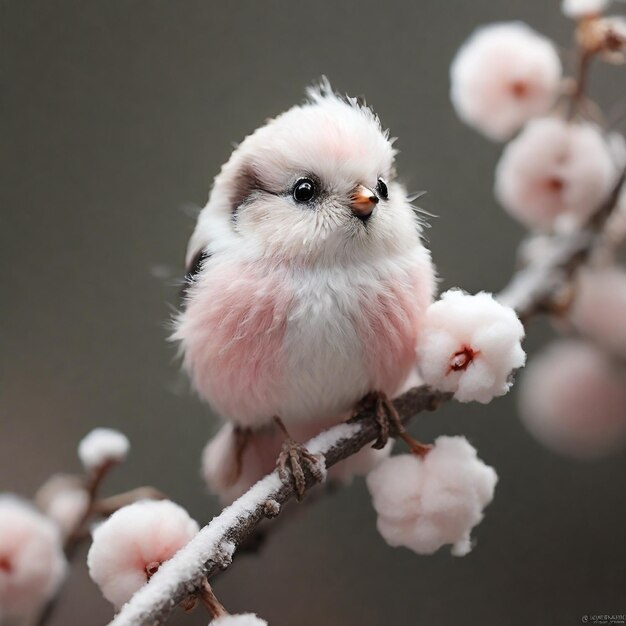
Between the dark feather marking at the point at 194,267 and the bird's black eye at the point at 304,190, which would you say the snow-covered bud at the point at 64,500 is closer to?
the dark feather marking at the point at 194,267

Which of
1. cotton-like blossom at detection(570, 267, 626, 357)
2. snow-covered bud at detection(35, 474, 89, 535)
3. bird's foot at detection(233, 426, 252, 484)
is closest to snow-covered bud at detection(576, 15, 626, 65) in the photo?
cotton-like blossom at detection(570, 267, 626, 357)

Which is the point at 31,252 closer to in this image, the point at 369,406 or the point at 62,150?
the point at 62,150

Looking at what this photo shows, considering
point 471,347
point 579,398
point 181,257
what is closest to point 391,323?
point 471,347

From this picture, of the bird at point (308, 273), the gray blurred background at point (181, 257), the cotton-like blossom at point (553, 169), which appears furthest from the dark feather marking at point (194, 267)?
the cotton-like blossom at point (553, 169)

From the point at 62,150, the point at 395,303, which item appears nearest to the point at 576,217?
the point at 395,303

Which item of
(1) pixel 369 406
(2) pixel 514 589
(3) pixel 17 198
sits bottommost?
(2) pixel 514 589

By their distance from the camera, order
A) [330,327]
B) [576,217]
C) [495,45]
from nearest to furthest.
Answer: [330,327] → [495,45] → [576,217]
